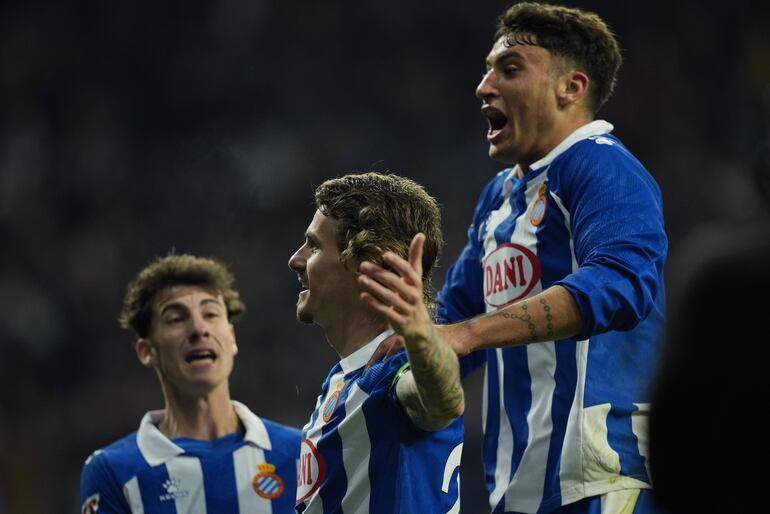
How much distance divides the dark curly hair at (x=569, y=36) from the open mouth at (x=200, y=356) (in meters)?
1.72

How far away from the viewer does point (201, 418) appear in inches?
171

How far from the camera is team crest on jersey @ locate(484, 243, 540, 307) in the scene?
10.5ft

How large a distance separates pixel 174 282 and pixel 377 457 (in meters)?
2.16

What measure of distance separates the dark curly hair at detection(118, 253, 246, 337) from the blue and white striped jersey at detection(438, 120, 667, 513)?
5.14 feet

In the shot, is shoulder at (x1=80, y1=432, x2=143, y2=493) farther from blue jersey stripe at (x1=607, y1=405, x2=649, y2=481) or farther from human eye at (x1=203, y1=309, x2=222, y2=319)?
blue jersey stripe at (x1=607, y1=405, x2=649, y2=481)

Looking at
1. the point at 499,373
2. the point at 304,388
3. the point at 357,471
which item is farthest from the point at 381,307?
the point at 304,388

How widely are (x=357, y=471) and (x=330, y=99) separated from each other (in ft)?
27.6

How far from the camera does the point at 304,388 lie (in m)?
9.16

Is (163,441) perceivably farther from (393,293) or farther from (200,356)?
(393,293)

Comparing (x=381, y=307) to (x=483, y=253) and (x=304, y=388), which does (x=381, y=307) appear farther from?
(x=304, y=388)

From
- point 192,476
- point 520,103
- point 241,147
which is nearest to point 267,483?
point 192,476

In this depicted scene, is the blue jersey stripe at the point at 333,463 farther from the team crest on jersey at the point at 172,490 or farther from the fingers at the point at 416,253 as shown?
the team crest on jersey at the point at 172,490

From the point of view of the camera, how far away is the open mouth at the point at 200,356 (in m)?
4.36

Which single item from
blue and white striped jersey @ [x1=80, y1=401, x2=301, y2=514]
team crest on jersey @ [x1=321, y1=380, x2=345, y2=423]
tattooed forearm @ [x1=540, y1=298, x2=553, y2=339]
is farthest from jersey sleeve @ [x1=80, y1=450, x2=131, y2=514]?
tattooed forearm @ [x1=540, y1=298, x2=553, y2=339]
